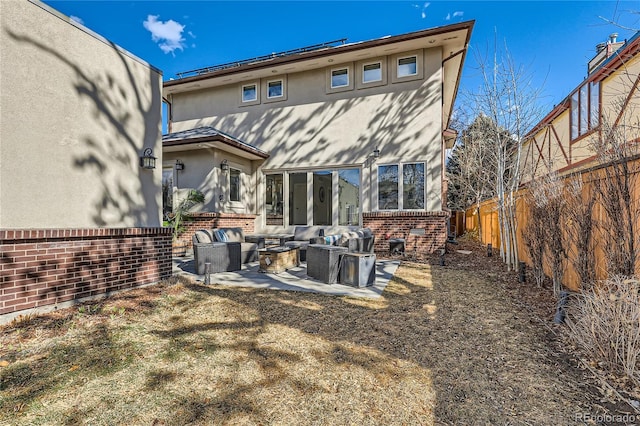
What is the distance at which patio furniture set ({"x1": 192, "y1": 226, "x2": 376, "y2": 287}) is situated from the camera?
5785 mm

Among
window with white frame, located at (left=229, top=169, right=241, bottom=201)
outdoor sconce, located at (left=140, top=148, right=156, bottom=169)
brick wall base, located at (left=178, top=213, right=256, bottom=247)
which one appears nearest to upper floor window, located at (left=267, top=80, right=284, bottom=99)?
window with white frame, located at (left=229, top=169, right=241, bottom=201)

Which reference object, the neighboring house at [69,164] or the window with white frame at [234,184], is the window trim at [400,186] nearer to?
the window with white frame at [234,184]

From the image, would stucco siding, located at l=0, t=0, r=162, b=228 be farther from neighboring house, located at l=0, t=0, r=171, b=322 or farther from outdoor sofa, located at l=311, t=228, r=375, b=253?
outdoor sofa, located at l=311, t=228, r=375, b=253

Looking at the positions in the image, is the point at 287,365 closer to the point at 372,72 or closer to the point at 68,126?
the point at 68,126

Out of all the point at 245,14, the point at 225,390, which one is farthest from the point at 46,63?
the point at 245,14

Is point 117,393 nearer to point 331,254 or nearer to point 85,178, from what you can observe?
point 85,178

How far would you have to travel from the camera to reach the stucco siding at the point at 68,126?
12.4ft

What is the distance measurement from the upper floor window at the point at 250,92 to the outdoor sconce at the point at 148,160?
778 centimetres

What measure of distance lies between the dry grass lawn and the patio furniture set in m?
1.08

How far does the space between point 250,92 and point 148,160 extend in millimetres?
8220

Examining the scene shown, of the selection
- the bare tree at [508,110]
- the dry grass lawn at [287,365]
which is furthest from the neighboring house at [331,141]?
the dry grass lawn at [287,365]

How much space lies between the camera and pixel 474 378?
8.86 ft

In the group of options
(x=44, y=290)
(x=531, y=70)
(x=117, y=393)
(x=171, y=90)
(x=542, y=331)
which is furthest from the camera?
(x=171, y=90)

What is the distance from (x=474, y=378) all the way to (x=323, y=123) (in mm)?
10040
